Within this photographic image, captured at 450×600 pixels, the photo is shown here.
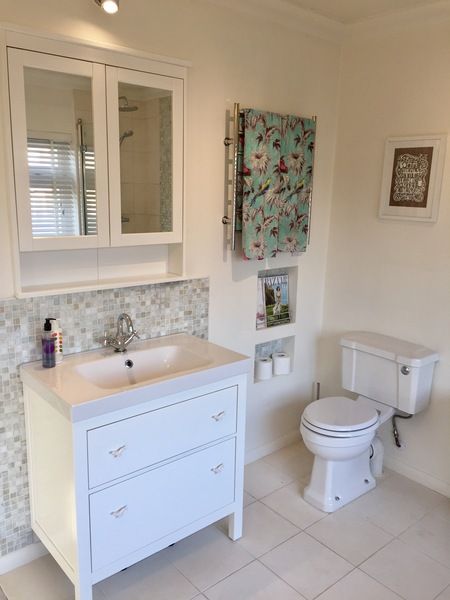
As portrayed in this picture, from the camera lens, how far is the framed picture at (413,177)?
259 centimetres

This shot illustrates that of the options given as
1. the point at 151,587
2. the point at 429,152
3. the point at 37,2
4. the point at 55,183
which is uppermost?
the point at 37,2

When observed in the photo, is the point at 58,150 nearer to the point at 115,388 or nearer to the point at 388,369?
the point at 115,388

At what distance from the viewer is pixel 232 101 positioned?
2.51 metres

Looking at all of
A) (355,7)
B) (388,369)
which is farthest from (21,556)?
(355,7)

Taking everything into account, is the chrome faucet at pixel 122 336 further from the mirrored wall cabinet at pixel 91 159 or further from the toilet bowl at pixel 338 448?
the toilet bowl at pixel 338 448

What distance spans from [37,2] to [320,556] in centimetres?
250

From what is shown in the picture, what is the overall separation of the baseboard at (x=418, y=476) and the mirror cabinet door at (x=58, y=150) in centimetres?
209

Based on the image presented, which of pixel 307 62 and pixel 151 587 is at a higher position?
pixel 307 62

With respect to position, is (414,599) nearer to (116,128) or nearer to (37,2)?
(116,128)

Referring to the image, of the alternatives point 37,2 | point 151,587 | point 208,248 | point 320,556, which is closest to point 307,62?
point 208,248

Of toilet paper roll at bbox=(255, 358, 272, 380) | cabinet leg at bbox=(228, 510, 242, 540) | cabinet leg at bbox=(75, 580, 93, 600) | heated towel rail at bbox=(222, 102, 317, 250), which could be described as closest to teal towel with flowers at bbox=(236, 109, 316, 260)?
heated towel rail at bbox=(222, 102, 317, 250)

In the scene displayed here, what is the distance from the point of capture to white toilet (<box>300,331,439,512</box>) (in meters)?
2.53

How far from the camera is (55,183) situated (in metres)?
1.98

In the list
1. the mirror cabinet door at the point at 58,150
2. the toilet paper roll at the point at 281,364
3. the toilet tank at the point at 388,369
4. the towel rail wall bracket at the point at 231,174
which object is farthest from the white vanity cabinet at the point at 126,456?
the toilet tank at the point at 388,369
